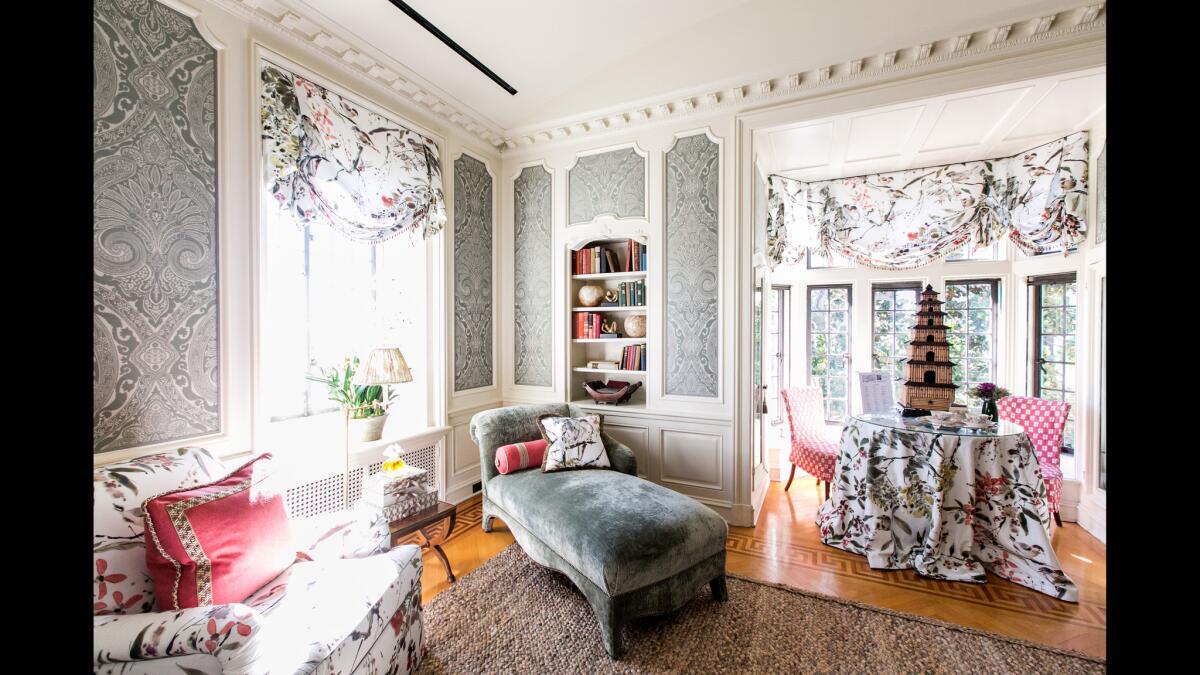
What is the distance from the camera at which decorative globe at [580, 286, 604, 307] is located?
12.4 feet

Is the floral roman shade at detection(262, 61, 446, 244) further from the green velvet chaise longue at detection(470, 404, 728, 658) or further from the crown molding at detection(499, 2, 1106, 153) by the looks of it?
the green velvet chaise longue at detection(470, 404, 728, 658)

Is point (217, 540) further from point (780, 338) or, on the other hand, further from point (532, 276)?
point (780, 338)

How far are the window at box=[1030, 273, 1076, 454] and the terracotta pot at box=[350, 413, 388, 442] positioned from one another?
4.74 metres

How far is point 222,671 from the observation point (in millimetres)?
1252

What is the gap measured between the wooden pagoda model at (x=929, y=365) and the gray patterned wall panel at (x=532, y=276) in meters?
A: 2.48

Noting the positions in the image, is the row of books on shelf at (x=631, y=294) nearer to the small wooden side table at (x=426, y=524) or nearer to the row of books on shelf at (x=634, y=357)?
the row of books on shelf at (x=634, y=357)

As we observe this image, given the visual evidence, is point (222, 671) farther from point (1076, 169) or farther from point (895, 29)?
point (1076, 169)

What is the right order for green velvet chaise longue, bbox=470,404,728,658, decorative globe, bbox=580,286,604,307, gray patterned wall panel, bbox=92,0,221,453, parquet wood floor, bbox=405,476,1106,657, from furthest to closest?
decorative globe, bbox=580,286,604,307
parquet wood floor, bbox=405,476,1106,657
green velvet chaise longue, bbox=470,404,728,658
gray patterned wall panel, bbox=92,0,221,453

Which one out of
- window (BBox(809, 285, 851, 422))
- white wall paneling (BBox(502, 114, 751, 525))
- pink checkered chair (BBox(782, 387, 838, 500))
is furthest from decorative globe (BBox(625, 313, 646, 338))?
window (BBox(809, 285, 851, 422))

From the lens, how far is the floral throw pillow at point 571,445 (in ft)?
9.42

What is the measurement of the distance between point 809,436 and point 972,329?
6.23 ft
